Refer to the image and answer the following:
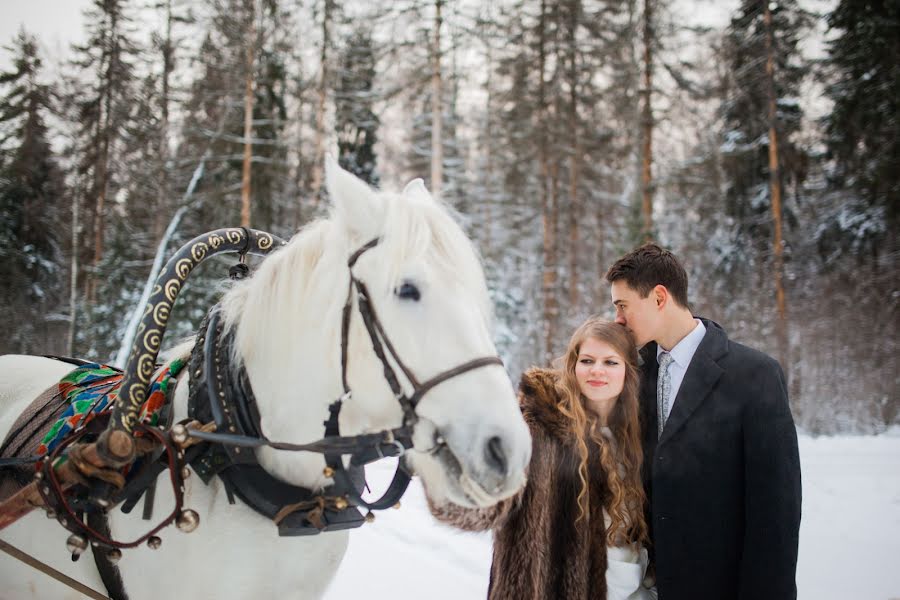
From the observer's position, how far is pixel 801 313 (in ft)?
49.4

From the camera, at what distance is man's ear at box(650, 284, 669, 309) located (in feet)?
6.94

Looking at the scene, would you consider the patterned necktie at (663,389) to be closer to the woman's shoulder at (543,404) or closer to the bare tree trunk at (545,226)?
the woman's shoulder at (543,404)

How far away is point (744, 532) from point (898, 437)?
11.3 metres

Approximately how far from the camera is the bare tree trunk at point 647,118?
11.3 metres

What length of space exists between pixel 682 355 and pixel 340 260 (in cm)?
148

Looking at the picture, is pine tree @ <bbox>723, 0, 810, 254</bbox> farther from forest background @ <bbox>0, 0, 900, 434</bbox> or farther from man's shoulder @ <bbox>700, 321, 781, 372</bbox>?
man's shoulder @ <bbox>700, 321, 781, 372</bbox>

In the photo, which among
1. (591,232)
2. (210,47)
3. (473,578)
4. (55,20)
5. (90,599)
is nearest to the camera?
(90,599)

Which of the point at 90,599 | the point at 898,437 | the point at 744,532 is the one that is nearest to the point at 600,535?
the point at 744,532

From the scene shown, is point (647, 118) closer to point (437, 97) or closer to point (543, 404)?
point (437, 97)

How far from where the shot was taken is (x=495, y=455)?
4.28 feet

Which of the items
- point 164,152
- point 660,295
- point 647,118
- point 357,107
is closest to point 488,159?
point 357,107

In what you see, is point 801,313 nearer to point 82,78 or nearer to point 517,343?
point 517,343

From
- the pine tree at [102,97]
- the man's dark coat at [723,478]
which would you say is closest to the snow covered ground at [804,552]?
the man's dark coat at [723,478]

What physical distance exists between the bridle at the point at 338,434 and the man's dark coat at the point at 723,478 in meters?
1.03
